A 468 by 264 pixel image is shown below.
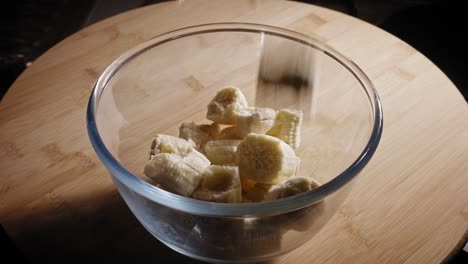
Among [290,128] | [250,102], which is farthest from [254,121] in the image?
[250,102]

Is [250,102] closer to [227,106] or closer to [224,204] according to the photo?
[227,106]

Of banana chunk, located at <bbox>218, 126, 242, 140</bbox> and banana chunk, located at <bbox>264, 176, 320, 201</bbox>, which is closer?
banana chunk, located at <bbox>264, 176, 320, 201</bbox>

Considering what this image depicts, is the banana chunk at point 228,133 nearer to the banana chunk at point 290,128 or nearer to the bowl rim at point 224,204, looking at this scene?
the banana chunk at point 290,128

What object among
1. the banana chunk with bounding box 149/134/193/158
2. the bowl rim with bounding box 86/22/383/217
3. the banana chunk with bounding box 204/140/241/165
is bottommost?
the banana chunk with bounding box 204/140/241/165

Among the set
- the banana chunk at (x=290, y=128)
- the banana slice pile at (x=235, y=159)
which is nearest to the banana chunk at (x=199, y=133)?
the banana slice pile at (x=235, y=159)

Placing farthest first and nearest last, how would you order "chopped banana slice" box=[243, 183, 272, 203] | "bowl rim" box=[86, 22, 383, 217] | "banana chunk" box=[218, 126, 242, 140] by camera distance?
"banana chunk" box=[218, 126, 242, 140] → "chopped banana slice" box=[243, 183, 272, 203] → "bowl rim" box=[86, 22, 383, 217]

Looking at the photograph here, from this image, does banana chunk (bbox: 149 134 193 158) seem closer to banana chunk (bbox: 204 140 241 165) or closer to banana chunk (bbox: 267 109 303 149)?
banana chunk (bbox: 204 140 241 165)

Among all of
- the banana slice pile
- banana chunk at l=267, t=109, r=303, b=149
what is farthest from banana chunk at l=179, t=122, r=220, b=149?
banana chunk at l=267, t=109, r=303, b=149
